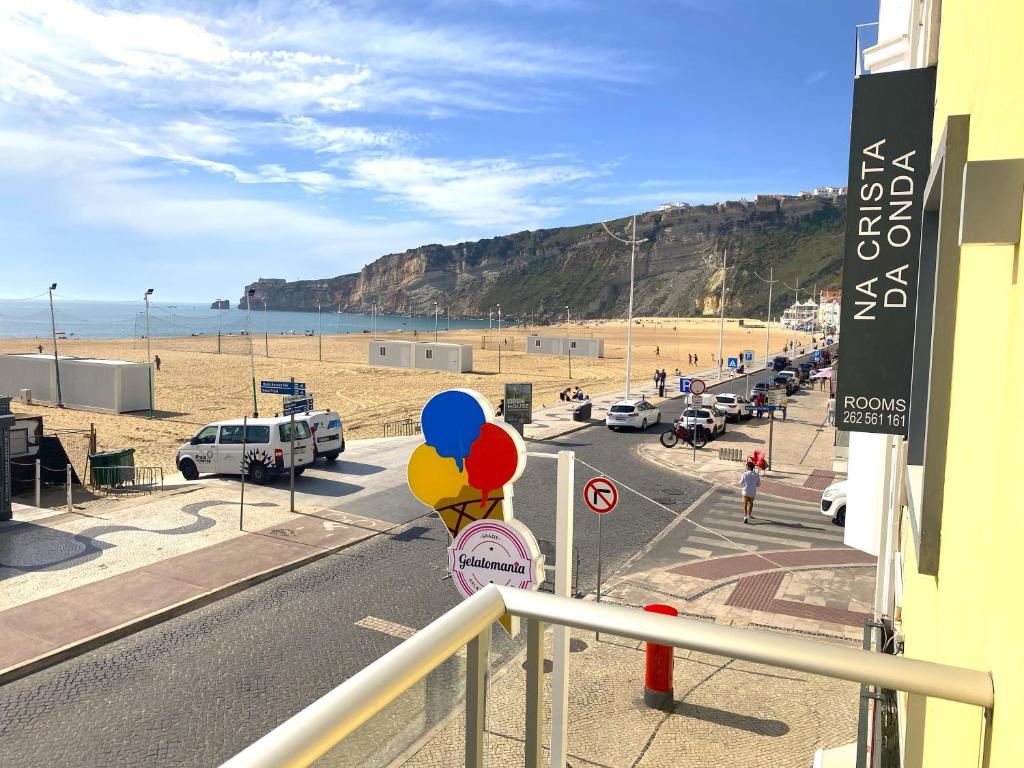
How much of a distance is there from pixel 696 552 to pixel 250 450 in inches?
499

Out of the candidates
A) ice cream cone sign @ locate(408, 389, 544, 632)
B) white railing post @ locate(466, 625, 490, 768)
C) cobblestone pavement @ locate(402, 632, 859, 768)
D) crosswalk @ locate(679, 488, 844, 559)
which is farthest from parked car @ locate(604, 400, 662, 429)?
white railing post @ locate(466, 625, 490, 768)

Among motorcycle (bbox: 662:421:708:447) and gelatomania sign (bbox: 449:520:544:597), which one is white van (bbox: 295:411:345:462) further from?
gelatomania sign (bbox: 449:520:544:597)

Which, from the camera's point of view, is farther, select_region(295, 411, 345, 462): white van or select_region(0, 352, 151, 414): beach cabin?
select_region(0, 352, 151, 414): beach cabin

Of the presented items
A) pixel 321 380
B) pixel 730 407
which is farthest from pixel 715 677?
pixel 321 380

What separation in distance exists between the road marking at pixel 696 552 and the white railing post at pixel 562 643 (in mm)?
9896

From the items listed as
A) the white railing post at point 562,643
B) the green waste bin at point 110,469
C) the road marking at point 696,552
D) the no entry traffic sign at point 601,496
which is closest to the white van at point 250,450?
the green waste bin at point 110,469

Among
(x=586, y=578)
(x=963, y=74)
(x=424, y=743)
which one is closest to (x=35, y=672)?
(x=586, y=578)

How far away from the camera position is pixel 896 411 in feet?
20.6

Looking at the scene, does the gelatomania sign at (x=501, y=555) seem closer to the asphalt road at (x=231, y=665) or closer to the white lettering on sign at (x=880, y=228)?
the white lettering on sign at (x=880, y=228)

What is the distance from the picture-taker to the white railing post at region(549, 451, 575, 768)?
282 centimetres

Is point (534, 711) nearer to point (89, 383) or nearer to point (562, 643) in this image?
point (562, 643)

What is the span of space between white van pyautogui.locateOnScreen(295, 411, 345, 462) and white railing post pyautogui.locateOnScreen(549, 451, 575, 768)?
17.8 meters

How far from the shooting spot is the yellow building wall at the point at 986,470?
1644 millimetres

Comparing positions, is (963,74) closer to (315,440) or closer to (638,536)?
(638,536)
